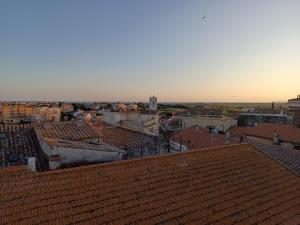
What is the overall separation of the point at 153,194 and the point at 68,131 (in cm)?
866

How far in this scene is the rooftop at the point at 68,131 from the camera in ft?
46.1

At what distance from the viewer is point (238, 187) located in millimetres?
8977

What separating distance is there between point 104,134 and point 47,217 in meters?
12.1

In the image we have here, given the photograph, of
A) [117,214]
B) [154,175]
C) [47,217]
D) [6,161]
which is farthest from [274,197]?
[6,161]

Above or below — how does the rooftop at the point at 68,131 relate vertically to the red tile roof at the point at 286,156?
above

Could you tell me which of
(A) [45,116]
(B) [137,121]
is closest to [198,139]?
(B) [137,121]

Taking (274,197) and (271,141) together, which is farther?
(271,141)

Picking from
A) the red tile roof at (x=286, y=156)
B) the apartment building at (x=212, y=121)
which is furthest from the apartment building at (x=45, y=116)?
the red tile roof at (x=286, y=156)

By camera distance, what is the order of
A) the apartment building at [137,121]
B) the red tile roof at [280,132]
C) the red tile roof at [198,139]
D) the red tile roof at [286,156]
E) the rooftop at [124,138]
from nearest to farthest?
the red tile roof at [286,156], the rooftop at [124,138], the red tile roof at [198,139], the red tile roof at [280,132], the apartment building at [137,121]

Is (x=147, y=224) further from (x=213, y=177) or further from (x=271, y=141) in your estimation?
(x=271, y=141)

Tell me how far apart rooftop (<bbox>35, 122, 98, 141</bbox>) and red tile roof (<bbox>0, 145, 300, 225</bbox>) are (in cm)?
580

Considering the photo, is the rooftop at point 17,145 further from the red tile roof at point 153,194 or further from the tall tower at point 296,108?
the tall tower at point 296,108

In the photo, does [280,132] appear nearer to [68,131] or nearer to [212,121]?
[212,121]

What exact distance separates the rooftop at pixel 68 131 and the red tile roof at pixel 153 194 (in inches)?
228
